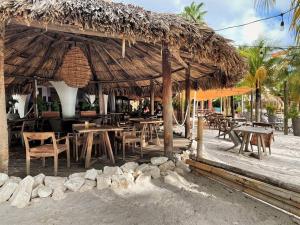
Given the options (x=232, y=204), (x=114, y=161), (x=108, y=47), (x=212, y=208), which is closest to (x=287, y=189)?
(x=232, y=204)

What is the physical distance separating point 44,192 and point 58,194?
0.20 metres

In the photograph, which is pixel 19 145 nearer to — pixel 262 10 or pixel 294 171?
pixel 262 10

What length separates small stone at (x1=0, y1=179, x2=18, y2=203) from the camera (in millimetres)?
3493

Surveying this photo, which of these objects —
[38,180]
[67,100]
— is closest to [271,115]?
[67,100]

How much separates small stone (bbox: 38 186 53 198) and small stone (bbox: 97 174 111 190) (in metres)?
0.71

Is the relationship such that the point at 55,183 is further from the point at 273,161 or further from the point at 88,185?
the point at 273,161

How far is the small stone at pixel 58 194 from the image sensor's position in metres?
3.60

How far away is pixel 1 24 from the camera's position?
3.62 meters

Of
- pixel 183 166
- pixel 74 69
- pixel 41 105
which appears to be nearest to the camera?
pixel 183 166

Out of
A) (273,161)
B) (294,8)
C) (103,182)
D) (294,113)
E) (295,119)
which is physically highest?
(294,8)

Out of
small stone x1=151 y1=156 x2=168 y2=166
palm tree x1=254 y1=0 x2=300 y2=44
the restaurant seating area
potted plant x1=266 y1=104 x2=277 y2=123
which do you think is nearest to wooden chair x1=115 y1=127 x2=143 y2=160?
the restaurant seating area

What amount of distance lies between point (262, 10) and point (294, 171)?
154 inches

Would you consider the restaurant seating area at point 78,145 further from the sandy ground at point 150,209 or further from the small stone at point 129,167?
the sandy ground at point 150,209

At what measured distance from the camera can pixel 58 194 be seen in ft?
11.9
